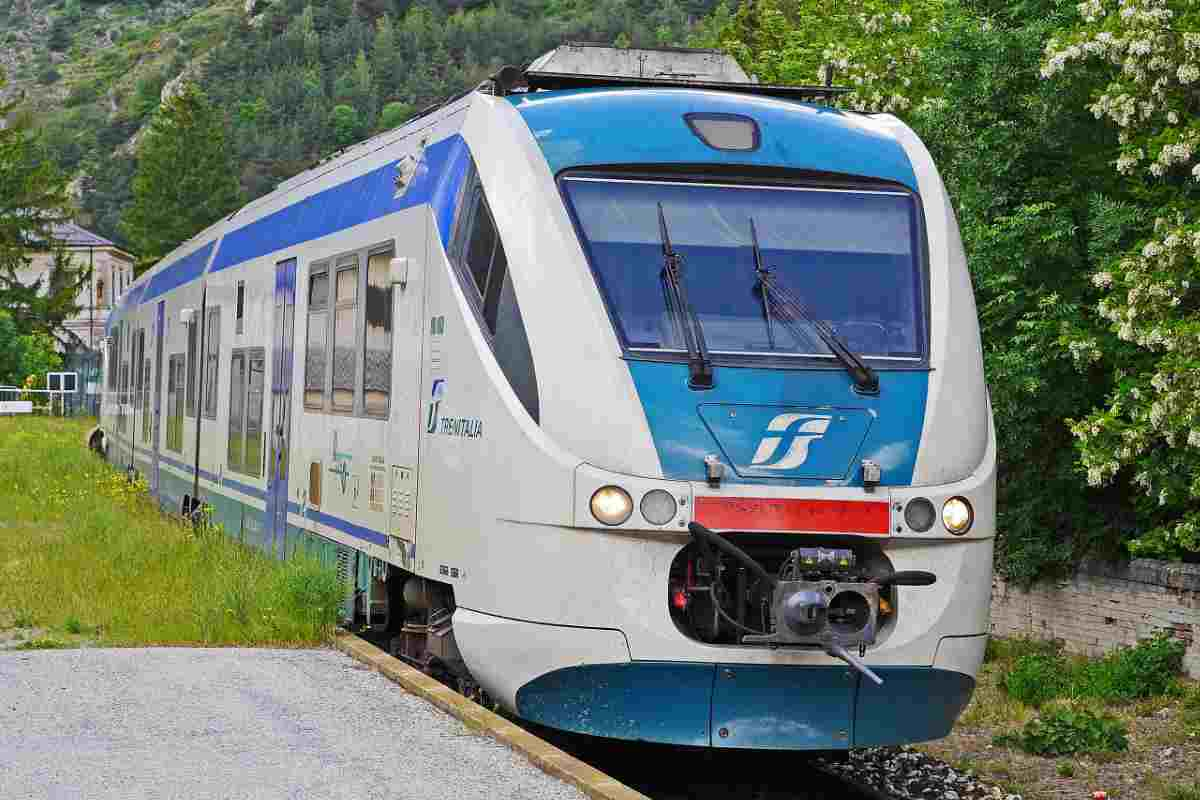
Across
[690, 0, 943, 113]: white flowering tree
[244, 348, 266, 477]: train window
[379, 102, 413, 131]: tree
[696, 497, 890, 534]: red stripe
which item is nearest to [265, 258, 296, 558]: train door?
[244, 348, 266, 477]: train window

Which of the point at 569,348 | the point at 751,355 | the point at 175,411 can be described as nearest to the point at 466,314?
the point at 569,348

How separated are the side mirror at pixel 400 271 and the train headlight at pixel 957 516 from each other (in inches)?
135

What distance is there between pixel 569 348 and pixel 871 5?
62.5 ft

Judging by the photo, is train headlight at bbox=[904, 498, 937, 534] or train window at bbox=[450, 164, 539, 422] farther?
train window at bbox=[450, 164, 539, 422]

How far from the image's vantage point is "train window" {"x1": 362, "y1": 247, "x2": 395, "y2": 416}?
11023 millimetres

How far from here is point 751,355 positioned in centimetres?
894

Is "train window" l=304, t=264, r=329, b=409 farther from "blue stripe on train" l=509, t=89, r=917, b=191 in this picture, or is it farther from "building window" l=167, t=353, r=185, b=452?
"building window" l=167, t=353, r=185, b=452

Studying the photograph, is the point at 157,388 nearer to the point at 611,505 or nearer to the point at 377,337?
the point at 377,337

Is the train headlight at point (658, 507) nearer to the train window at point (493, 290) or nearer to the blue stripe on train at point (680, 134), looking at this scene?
the train window at point (493, 290)

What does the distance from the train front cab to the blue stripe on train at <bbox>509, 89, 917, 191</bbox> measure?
20 millimetres

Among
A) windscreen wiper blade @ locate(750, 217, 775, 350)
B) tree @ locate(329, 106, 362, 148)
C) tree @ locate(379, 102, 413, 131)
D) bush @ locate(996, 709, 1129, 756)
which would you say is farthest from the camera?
tree @ locate(329, 106, 362, 148)

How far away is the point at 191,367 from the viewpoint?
20047 millimetres

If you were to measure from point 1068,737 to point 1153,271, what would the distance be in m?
4.78

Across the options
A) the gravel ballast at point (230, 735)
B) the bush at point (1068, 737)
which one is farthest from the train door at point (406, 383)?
the bush at point (1068, 737)
